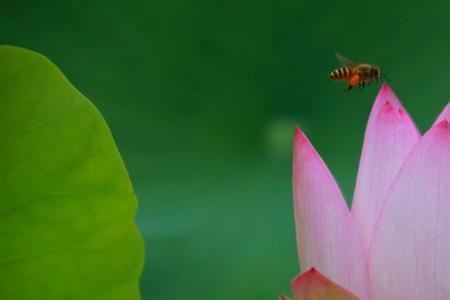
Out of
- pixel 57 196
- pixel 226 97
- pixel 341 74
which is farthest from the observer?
pixel 226 97

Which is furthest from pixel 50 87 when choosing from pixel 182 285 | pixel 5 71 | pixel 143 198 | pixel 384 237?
pixel 143 198

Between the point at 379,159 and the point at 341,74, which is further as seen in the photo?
the point at 341,74

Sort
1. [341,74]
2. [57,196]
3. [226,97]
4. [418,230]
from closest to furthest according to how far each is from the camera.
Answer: [57,196] < [418,230] < [341,74] < [226,97]

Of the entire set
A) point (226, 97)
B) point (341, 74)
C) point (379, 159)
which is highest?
point (379, 159)

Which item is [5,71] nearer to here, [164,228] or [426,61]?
[164,228]

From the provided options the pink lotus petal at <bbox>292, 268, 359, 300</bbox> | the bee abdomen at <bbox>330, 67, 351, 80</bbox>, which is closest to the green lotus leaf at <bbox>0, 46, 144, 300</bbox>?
the pink lotus petal at <bbox>292, 268, 359, 300</bbox>

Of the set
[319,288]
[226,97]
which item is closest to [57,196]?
[319,288]

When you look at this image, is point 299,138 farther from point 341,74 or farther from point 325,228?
point 341,74
